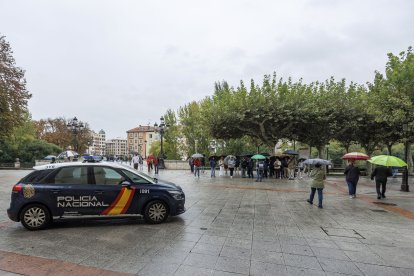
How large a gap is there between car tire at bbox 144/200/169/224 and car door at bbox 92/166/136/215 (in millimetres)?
482

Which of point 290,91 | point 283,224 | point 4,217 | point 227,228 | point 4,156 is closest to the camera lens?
point 227,228

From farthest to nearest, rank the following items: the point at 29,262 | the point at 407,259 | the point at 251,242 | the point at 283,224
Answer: the point at 283,224 → the point at 251,242 → the point at 407,259 → the point at 29,262

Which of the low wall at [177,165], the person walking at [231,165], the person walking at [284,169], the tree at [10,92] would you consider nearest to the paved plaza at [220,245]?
the person walking at [231,165]

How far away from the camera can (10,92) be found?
23.6m

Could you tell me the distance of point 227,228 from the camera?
284 inches

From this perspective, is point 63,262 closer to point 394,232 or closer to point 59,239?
point 59,239

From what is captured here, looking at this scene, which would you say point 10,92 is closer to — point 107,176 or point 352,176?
point 107,176

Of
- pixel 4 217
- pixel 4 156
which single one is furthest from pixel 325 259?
pixel 4 156

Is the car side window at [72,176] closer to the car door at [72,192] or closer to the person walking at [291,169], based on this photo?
the car door at [72,192]

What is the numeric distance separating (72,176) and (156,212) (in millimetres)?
2188

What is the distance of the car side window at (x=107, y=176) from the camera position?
7316mm

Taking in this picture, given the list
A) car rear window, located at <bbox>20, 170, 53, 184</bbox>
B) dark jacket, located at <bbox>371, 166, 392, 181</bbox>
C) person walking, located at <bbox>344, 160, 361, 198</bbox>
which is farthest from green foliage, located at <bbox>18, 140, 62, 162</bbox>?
dark jacket, located at <bbox>371, 166, 392, 181</bbox>

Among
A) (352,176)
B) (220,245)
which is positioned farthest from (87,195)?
(352,176)

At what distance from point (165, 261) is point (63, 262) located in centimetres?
167
